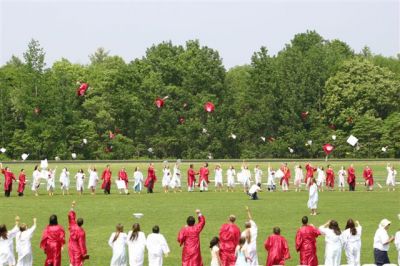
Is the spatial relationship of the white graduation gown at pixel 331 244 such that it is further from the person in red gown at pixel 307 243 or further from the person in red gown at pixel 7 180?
the person in red gown at pixel 7 180

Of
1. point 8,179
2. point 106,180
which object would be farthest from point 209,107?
point 8,179

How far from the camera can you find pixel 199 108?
11119 centimetres

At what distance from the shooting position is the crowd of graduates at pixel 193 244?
910 inches

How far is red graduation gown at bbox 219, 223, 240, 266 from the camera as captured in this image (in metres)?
24.2

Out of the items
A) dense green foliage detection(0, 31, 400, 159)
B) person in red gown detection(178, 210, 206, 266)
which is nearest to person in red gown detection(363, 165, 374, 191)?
person in red gown detection(178, 210, 206, 266)

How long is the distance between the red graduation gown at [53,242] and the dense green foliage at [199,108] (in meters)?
82.2

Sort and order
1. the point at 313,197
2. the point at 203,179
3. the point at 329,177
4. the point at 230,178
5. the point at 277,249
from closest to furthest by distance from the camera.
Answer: the point at 277,249 → the point at 313,197 → the point at 203,179 → the point at 230,178 → the point at 329,177

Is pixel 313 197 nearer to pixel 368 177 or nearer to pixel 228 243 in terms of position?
pixel 228 243

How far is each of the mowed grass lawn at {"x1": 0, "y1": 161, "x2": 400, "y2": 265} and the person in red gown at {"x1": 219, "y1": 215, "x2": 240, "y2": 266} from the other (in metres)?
2.93

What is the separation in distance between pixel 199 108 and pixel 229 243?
286 feet

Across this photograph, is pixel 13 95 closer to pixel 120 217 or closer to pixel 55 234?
pixel 120 217

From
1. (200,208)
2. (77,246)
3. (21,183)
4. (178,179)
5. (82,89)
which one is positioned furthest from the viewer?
(82,89)

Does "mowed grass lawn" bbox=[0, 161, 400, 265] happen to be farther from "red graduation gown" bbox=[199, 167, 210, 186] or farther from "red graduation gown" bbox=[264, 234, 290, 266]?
"red graduation gown" bbox=[264, 234, 290, 266]

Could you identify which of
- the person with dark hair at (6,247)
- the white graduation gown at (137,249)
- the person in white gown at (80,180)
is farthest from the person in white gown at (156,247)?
the person in white gown at (80,180)
